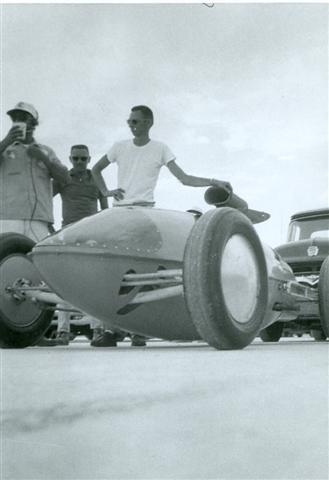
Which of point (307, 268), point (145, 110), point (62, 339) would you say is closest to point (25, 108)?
point (145, 110)

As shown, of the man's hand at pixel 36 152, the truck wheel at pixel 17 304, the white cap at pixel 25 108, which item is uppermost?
the white cap at pixel 25 108

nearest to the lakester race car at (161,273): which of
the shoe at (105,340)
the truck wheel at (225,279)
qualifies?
the truck wheel at (225,279)

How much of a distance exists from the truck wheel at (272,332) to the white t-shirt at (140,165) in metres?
2.88

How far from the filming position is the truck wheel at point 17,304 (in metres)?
3.49

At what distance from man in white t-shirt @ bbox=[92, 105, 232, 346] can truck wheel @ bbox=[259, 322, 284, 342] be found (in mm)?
2866

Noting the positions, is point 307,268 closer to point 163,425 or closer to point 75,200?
point 75,200

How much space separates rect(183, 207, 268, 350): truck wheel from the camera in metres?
2.58

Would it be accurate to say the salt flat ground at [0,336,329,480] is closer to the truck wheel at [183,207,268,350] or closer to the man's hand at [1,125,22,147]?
the truck wheel at [183,207,268,350]

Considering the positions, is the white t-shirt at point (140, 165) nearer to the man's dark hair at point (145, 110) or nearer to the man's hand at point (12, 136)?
the man's dark hair at point (145, 110)

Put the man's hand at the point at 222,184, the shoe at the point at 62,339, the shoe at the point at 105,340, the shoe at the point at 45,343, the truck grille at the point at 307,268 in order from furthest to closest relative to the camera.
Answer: the truck grille at the point at 307,268, the shoe at the point at 62,339, the shoe at the point at 45,343, the shoe at the point at 105,340, the man's hand at the point at 222,184

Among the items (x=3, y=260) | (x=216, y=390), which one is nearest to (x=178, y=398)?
(x=216, y=390)

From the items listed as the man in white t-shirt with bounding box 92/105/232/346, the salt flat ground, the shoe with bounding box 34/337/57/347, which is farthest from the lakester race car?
the salt flat ground

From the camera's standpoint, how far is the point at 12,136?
327 centimetres

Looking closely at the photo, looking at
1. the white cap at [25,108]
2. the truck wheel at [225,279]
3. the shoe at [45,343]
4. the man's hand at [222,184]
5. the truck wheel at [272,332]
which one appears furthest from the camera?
the truck wheel at [272,332]
